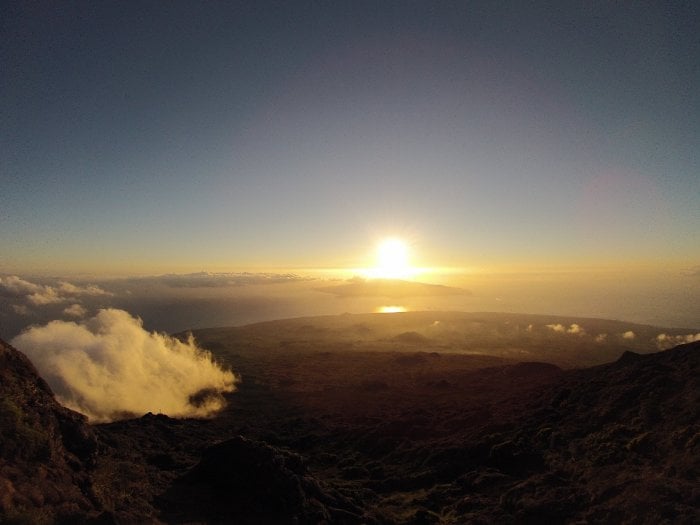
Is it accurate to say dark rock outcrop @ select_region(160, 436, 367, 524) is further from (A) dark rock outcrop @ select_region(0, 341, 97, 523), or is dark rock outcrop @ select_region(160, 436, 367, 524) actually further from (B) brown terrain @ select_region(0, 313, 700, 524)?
(A) dark rock outcrop @ select_region(0, 341, 97, 523)

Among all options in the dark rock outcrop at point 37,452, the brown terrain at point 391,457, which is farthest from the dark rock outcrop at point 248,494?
the dark rock outcrop at point 37,452

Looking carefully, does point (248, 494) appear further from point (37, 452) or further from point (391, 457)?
point (391, 457)

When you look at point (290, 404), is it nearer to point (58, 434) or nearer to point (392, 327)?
point (58, 434)

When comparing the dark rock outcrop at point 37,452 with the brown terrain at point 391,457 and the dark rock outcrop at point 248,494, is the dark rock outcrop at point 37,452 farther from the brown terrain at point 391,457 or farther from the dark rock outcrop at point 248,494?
the dark rock outcrop at point 248,494

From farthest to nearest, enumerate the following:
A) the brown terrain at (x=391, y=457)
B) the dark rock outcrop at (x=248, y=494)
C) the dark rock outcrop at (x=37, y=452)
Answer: the dark rock outcrop at (x=248, y=494), the brown terrain at (x=391, y=457), the dark rock outcrop at (x=37, y=452)

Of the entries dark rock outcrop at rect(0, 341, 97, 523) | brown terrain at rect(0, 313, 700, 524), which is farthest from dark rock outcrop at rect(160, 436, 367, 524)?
dark rock outcrop at rect(0, 341, 97, 523)

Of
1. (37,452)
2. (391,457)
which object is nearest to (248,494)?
(37,452)

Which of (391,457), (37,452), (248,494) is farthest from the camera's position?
(391,457)

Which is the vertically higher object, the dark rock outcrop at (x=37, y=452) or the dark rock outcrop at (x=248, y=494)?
the dark rock outcrop at (x=37, y=452)

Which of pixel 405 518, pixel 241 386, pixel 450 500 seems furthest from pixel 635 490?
pixel 241 386
